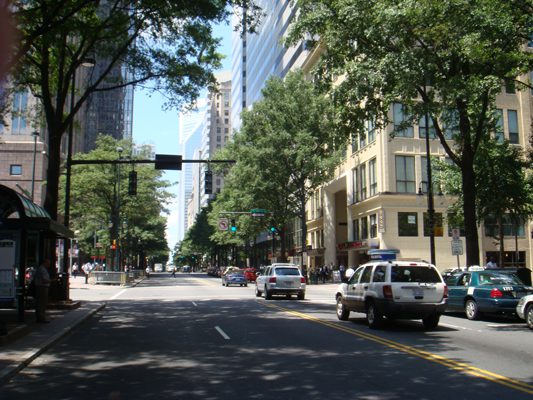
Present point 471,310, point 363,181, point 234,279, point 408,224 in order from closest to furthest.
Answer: point 471,310 → point 408,224 → point 234,279 → point 363,181

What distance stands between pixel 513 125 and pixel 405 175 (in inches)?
424

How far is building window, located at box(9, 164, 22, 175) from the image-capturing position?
59.1m

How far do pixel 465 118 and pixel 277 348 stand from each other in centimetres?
1541

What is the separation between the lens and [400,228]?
4353cm

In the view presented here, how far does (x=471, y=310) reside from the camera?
17.3 metres

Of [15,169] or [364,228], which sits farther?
[15,169]

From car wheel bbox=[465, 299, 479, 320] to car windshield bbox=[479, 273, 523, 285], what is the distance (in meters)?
0.73

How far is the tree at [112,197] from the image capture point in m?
48.7

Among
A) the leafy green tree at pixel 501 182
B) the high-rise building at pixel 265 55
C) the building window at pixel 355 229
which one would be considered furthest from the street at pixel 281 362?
the high-rise building at pixel 265 55

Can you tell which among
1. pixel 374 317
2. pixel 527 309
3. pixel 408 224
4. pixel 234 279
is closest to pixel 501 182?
pixel 527 309

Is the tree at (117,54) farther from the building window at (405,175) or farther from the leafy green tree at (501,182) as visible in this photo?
the building window at (405,175)

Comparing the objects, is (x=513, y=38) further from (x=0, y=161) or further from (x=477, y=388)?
(x=0, y=161)

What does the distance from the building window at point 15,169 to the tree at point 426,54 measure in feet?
150

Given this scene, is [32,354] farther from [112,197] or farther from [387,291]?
[112,197]
